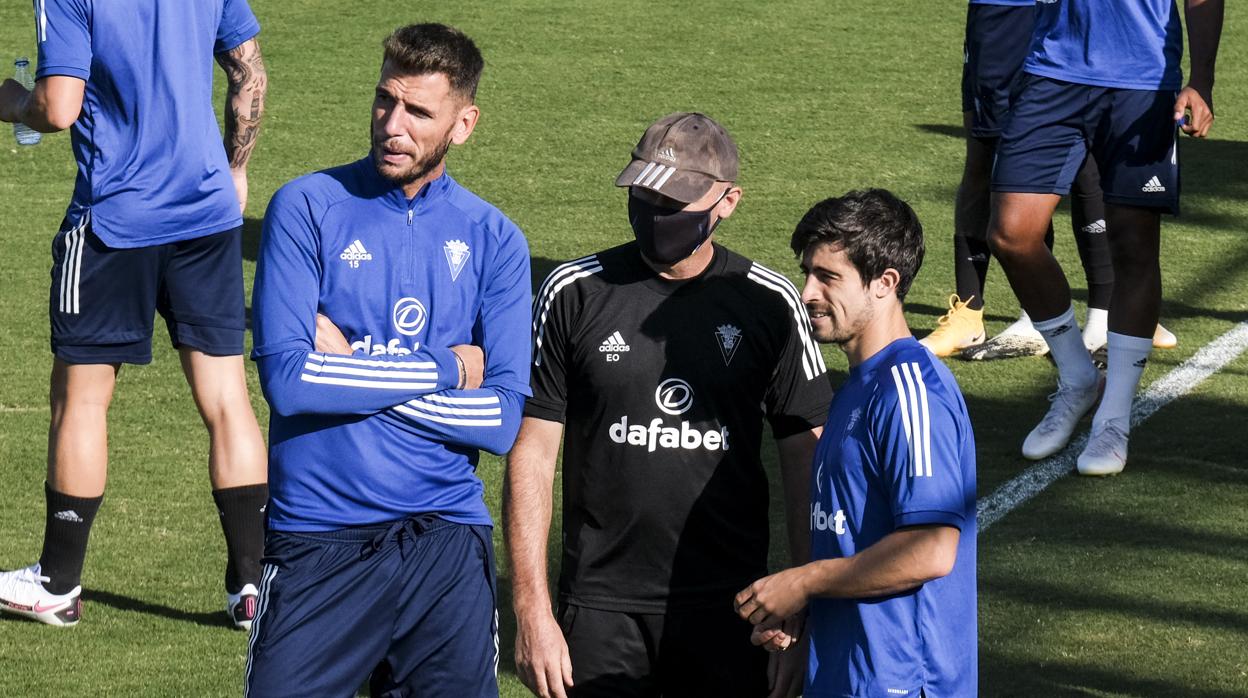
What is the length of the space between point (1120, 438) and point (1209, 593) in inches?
45.1

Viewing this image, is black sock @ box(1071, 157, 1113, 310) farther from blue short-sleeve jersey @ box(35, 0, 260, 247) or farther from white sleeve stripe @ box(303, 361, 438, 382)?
white sleeve stripe @ box(303, 361, 438, 382)

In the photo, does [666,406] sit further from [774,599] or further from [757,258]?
[757,258]

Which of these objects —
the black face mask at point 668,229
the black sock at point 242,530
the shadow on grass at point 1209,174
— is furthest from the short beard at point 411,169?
the shadow on grass at point 1209,174

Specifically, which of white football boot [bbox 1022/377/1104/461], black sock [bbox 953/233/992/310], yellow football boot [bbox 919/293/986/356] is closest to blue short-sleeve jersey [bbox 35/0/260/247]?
white football boot [bbox 1022/377/1104/461]

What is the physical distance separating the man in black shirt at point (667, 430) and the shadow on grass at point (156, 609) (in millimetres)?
2031

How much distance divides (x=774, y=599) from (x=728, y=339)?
68cm

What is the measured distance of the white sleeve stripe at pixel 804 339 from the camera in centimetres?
389

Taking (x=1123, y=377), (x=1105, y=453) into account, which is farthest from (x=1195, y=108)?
(x=1105, y=453)

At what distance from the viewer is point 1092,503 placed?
643 cm

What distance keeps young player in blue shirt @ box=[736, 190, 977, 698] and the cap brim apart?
0.33 meters

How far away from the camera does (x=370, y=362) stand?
3.73 m

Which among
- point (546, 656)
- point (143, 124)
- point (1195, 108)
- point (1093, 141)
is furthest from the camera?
point (1093, 141)

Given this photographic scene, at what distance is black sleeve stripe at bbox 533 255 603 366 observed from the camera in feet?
12.8

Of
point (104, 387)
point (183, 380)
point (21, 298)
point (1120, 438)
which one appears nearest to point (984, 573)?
point (1120, 438)
